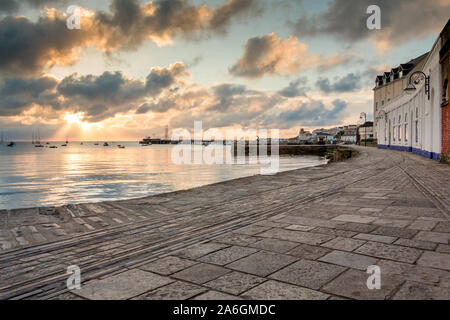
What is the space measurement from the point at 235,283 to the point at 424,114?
2675 centimetres

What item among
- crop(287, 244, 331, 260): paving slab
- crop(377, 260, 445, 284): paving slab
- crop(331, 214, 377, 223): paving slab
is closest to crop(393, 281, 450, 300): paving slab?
crop(377, 260, 445, 284): paving slab

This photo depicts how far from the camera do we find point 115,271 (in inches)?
150

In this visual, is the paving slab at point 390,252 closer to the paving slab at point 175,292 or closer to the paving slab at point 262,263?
the paving slab at point 262,263

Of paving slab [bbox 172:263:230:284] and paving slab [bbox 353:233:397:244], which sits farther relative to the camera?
paving slab [bbox 353:233:397:244]

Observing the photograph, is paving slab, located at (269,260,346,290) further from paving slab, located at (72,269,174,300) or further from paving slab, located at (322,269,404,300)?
paving slab, located at (72,269,174,300)

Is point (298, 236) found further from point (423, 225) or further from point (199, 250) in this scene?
point (423, 225)

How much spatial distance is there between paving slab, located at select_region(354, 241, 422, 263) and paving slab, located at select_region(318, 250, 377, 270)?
194mm

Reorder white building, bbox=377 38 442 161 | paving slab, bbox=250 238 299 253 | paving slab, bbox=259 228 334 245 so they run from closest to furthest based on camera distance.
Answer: paving slab, bbox=250 238 299 253, paving slab, bbox=259 228 334 245, white building, bbox=377 38 442 161

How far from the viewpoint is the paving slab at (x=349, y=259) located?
384 centimetres

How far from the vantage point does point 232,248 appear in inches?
182

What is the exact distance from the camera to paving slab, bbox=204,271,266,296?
327cm

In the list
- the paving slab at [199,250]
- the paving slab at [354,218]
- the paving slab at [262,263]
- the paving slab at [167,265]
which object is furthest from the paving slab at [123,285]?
the paving slab at [354,218]

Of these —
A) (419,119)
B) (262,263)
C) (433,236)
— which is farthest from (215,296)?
(419,119)
